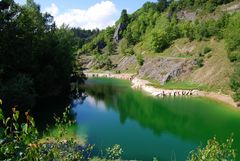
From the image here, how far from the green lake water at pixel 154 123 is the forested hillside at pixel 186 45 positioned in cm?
685

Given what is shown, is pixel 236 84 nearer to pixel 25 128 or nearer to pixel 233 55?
pixel 233 55

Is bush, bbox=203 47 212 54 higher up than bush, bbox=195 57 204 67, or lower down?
higher up

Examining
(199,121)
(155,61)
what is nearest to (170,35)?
(155,61)

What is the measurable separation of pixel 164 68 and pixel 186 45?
11.7 meters

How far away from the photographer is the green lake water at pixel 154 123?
27016mm

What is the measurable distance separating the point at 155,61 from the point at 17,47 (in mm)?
41914

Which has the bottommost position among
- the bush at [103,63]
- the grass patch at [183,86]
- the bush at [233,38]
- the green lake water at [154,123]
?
the green lake water at [154,123]

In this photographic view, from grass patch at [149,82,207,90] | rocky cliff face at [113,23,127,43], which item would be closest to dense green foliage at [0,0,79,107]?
grass patch at [149,82,207,90]

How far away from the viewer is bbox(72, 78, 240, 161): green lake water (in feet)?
88.6

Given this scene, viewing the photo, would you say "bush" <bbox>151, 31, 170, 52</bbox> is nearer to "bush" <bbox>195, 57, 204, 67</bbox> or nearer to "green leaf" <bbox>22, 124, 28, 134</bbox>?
"bush" <bbox>195, 57, 204, 67</bbox>

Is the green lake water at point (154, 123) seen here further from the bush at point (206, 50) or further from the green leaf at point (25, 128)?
the bush at point (206, 50)

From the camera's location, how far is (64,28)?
63625mm

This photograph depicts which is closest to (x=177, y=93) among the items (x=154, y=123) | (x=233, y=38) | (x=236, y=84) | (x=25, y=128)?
(x=236, y=84)

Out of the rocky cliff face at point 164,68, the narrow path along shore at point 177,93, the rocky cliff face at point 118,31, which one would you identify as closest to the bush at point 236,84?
the narrow path along shore at point 177,93
